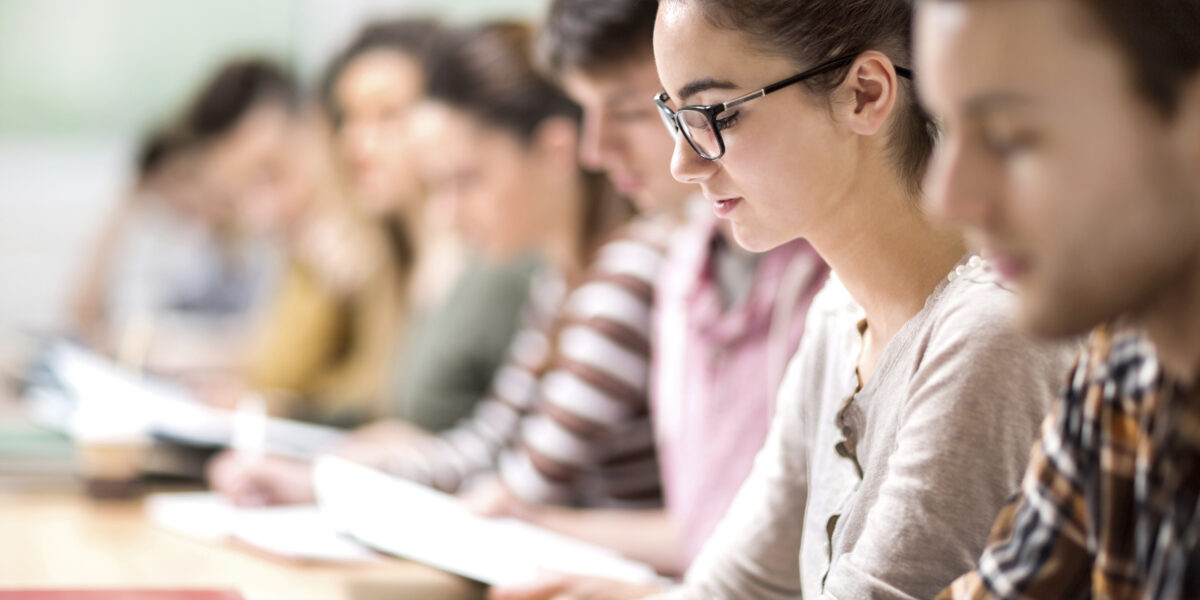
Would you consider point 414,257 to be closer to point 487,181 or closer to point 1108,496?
point 487,181

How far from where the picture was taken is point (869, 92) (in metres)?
0.79

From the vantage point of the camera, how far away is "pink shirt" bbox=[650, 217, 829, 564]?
1.30 meters

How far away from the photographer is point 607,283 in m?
1.63

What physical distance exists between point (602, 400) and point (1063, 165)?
1.11 meters

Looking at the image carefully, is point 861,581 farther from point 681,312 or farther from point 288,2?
point 288,2

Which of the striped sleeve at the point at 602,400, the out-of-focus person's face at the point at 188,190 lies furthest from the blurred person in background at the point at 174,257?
the striped sleeve at the point at 602,400

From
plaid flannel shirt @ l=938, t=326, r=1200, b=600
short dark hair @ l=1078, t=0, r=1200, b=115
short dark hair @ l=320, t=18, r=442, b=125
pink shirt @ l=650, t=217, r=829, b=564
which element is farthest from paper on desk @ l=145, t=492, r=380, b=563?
short dark hair @ l=320, t=18, r=442, b=125

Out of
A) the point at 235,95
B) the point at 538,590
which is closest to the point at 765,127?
the point at 538,590

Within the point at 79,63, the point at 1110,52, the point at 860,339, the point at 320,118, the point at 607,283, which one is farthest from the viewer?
the point at 79,63

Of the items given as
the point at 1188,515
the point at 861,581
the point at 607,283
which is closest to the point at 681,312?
the point at 607,283

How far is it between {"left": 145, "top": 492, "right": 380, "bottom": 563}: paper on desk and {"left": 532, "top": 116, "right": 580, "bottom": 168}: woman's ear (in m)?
0.63

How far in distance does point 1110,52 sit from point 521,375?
147 cm

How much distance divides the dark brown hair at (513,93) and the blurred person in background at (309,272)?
0.74 meters

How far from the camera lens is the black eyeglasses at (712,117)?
0.79 meters
